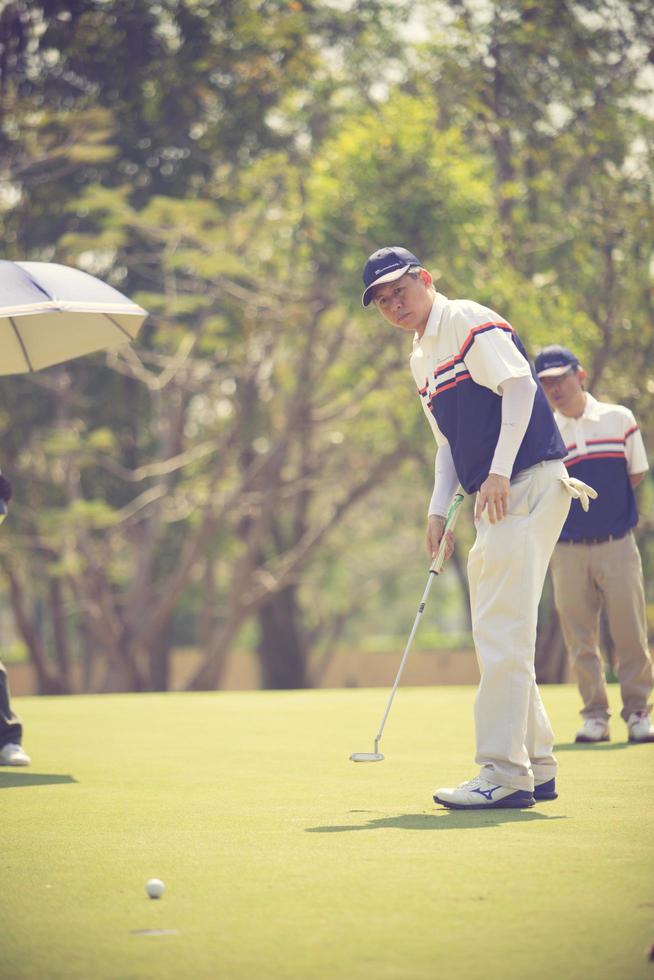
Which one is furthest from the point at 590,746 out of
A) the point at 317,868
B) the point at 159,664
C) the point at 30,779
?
the point at 159,664

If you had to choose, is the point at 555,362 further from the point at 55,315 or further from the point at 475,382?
the point at 55,315

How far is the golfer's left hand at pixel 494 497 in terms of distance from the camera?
561cm

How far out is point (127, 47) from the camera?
2220cm

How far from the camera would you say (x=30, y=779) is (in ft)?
23.1

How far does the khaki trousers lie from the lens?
27.4ft

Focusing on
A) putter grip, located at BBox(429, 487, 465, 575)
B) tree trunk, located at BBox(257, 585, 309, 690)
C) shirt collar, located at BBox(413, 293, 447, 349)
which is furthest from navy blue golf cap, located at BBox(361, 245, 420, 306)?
tree trunk, located at BBox(257, 585, 309, 690)

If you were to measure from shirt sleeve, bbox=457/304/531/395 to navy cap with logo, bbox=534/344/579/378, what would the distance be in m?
2.52

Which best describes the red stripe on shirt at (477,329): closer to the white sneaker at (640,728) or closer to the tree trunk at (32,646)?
the white sneaker at (640,728)

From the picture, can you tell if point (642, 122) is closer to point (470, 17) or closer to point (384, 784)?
point (470, 17)

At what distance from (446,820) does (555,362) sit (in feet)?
11.9

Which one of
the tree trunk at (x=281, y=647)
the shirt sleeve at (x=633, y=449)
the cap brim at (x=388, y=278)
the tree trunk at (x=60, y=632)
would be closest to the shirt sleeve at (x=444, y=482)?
the cap brim at (x=388, y=278)

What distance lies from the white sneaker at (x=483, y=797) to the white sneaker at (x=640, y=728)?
2636mm

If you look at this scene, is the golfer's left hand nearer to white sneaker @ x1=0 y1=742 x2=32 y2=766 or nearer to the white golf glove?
the white golf glove

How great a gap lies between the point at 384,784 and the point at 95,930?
2.97 meters
